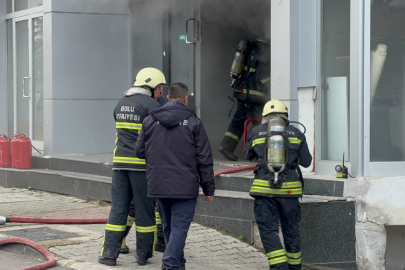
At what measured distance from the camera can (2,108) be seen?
12.7 metres

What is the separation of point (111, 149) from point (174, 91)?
5808mm

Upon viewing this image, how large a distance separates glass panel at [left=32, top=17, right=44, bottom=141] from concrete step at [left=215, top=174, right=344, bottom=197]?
5159 millimetres

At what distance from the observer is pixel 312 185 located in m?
6.91

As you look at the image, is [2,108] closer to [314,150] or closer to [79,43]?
[79,43]

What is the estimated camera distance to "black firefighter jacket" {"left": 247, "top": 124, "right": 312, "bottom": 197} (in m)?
5.59

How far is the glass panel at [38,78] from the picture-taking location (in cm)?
1153

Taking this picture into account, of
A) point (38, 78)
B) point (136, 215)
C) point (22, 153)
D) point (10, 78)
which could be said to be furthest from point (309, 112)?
point (10, 78)

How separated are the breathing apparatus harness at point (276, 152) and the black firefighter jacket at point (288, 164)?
0.10 feet

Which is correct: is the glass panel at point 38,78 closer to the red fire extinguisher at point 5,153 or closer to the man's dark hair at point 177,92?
the red fire extinguisher at point 5,153

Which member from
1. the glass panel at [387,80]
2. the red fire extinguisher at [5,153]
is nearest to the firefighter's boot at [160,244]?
the glass panel at [387,80]

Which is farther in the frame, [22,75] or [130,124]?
[22,75]

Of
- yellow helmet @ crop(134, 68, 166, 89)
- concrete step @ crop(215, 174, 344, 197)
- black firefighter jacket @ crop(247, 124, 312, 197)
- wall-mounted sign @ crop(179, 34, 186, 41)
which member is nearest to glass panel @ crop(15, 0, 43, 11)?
wall-mounted sign @ crop(179, 34, 186, 41)

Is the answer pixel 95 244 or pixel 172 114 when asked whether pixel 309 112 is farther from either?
pixel 95 244

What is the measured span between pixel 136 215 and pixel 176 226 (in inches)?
21.8
